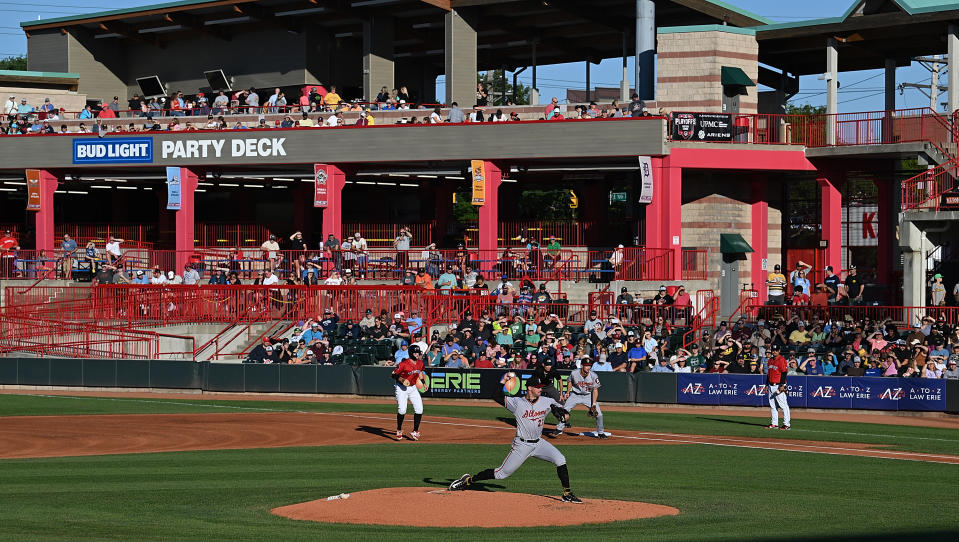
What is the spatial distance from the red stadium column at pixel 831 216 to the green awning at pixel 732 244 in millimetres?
2578

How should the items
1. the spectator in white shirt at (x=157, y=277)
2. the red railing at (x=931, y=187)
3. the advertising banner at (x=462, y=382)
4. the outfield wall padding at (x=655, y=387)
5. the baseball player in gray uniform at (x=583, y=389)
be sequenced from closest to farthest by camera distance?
the baseball player in gray uniform at (x=583, y=389) < the outfield wall padding at (x=655, y=387) < the advertising banner at (x=462, y=382) < the red railing at (x=931, y=187) < the spectator in white shirt at (x=157, y=277)

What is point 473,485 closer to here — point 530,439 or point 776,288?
point 530,439

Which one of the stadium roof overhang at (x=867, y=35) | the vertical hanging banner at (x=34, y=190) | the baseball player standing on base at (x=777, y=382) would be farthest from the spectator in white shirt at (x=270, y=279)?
the baseball player standing on base at (x=777, y=382)

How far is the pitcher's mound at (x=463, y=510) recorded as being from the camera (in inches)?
555

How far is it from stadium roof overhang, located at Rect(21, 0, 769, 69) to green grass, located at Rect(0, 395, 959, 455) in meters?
19.5

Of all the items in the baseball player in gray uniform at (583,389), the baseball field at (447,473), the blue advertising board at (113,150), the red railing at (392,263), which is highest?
the blue advertising board at (113,150)

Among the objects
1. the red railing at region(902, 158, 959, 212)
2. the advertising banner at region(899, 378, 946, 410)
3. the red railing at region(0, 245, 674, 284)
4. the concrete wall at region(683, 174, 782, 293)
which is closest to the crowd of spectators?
the concrete wall at region(683, 174, 782, 293)

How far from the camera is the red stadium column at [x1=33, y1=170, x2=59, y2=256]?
1769 inches

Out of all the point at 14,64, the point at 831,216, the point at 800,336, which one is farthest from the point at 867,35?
the point at 14,64

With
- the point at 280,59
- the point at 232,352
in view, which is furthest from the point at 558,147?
the point at 280,59

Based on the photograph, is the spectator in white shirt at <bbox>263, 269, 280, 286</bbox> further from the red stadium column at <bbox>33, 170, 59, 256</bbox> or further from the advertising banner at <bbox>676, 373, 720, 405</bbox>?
the advertising banner at <bbox>676, 373, 720, 405</bbox>

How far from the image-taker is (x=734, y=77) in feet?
125

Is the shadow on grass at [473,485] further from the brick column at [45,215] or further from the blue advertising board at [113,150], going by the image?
A: the brick column at [45,215]

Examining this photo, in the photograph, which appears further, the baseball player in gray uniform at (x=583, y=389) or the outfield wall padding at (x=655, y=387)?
the outfield wall padding at (x=655, y=387)
